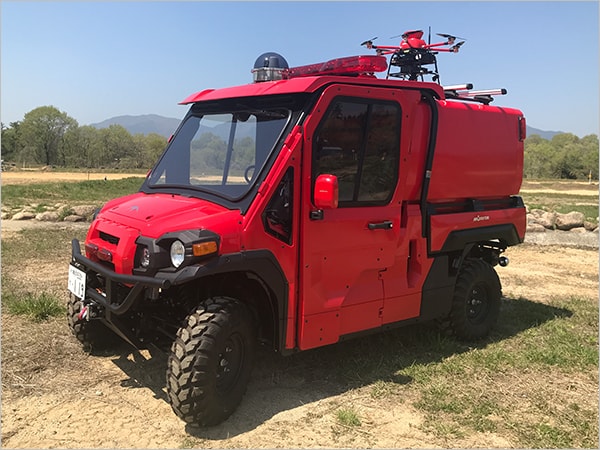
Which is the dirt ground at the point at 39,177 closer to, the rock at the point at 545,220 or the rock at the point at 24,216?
the rock at the point at 24,216

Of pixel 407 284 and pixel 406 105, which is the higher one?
pixel 406 105

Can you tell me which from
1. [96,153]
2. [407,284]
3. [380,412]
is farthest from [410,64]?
Result: [96,153]

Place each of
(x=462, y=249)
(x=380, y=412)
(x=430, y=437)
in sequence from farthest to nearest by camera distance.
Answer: (x=462, y=249) < (x=380, y=412) < (x=430, y=437)

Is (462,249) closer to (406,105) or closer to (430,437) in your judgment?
(406,105)

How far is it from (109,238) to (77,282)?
53cm

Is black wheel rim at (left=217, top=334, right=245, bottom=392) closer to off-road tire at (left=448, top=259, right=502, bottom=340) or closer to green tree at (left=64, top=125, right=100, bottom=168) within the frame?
off-road tire at (left=448, top=259, right=502, bottom=340)

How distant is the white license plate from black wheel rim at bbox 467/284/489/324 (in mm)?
3998

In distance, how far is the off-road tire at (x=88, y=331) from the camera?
4750 mm

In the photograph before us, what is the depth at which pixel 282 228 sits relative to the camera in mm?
4105

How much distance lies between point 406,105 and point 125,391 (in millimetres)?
3474

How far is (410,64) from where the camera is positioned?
19.7 feet

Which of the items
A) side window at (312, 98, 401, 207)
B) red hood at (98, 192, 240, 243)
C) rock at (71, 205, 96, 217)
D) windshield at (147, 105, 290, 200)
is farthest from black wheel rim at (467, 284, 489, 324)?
rock at (71, 205, 96, 217)

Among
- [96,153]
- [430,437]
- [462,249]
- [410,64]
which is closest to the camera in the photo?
[430,437]

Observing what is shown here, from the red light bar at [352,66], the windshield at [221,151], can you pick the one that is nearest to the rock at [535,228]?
the red light bar at [352,66]
